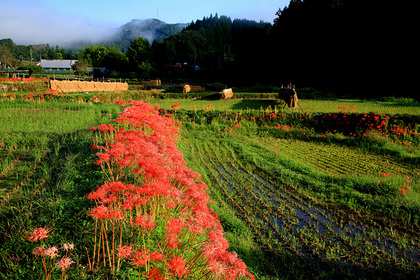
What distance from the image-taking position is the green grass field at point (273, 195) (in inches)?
152

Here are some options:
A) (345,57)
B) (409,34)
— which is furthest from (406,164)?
(345,57)

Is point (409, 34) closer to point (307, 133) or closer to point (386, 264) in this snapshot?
point (307, 133)

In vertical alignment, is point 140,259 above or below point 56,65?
below

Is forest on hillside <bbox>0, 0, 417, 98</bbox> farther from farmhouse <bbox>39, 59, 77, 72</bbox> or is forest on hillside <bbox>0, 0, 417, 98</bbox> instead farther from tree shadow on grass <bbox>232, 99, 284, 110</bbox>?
farmhouse <bbox>39, 59, 77, 72</bbox>

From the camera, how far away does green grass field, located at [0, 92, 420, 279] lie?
3871 millimetres

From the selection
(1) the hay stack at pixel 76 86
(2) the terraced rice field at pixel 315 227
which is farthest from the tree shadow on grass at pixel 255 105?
(1) the hay stack at pixel 76 86

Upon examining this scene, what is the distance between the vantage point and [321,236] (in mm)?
5418

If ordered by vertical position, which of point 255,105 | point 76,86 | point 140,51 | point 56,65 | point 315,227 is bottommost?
point 315,227

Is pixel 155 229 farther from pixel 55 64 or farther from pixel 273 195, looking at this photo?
pixel 55 64

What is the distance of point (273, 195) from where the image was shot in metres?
7.40

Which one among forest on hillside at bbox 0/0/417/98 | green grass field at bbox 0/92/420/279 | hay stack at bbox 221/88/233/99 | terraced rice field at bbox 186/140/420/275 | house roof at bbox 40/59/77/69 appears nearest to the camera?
green grass field at bbox 0/92/420/279

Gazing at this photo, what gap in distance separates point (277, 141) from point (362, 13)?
103 ft

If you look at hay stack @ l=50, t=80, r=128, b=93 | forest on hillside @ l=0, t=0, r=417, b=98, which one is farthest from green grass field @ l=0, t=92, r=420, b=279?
forest on hillside @ l=0, t=0, r=417, b=98

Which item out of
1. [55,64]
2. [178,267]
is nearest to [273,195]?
[178,267]
